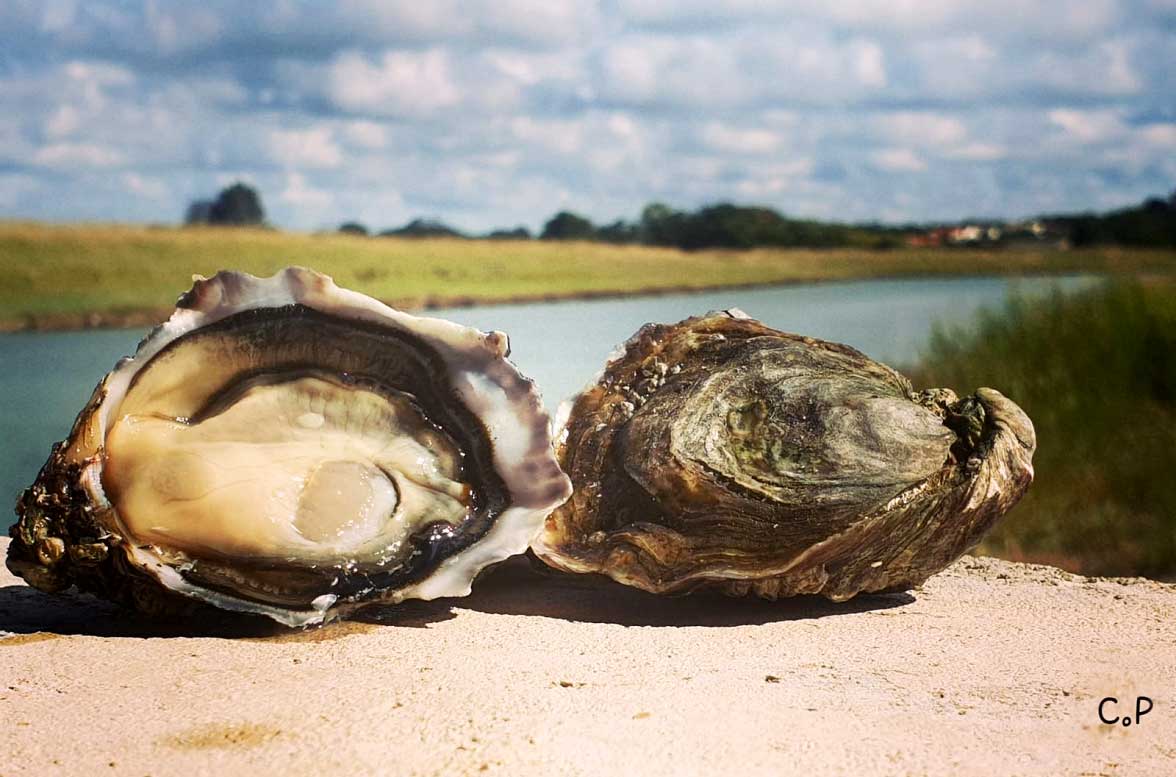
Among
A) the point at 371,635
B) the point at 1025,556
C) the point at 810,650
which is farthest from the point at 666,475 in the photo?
the point at 1025,556

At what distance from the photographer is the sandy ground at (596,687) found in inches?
106

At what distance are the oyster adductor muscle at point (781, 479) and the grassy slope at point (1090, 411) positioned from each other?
7.68 feet

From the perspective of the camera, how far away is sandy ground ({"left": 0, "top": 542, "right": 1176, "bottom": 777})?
2691mm

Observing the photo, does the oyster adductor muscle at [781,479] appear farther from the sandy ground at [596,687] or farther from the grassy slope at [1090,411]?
the grassy slope at [1090,411]

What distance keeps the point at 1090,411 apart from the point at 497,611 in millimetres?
5319

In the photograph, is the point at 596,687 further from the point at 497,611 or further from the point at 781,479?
the point at 781,479

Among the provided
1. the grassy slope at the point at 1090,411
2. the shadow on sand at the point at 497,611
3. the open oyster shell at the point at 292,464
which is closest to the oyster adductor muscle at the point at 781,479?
the shadow on sand at the point at 497,611

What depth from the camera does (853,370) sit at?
428 centimetres

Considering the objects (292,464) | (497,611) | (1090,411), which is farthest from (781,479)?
(1090,411)

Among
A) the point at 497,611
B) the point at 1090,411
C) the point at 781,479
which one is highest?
the point at 781,479

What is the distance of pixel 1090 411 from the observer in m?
7.88

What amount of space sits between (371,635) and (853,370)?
74.2 inches

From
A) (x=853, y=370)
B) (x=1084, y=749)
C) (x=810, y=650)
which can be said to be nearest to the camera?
(x=1084, y=749)

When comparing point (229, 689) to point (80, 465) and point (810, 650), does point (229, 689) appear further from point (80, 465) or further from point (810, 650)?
point (810, 650)
